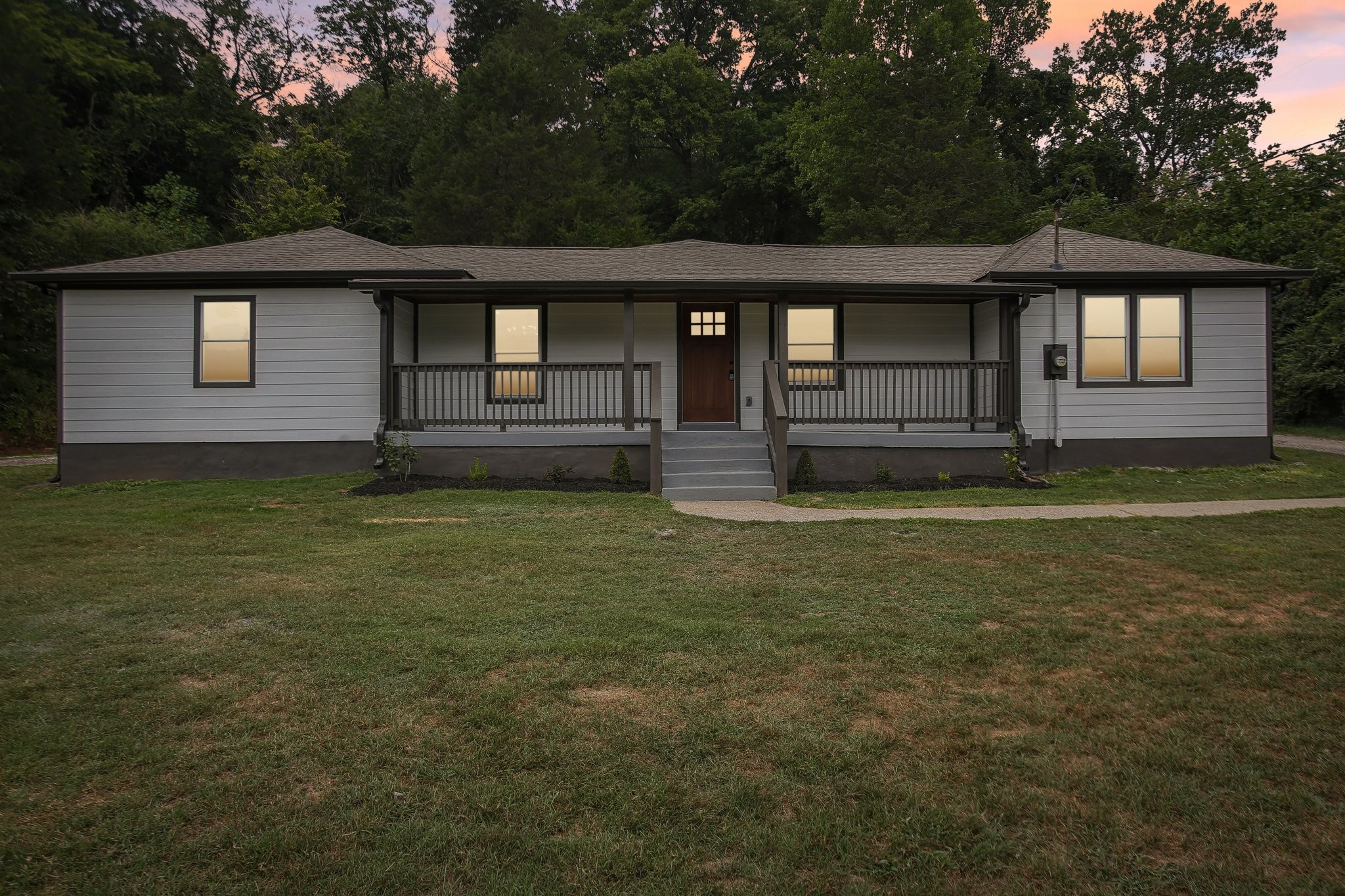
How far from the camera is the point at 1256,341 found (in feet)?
44.8

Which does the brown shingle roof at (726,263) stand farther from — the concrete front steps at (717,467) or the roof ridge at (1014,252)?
the concrete front steps at (717,467)

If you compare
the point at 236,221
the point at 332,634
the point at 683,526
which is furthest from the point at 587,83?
the point at 332,634

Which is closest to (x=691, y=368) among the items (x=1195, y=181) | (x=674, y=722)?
(x=674, y=722)

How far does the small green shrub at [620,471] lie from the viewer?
12.1 meters

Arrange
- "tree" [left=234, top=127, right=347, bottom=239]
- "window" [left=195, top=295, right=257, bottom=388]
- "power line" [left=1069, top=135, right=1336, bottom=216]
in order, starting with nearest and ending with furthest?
"window" [left=195, top=295, right=257, bottom=388] < "power line" [left=1069, top=135, right=1336, bottom=216] < "tree" [left=234, top=127, right=347, bottom=239]

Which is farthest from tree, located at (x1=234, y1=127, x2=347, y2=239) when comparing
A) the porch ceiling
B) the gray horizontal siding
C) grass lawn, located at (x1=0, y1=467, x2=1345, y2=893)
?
grass lawn, located at (x1=0, y1=467, x2=1345, y2=893)

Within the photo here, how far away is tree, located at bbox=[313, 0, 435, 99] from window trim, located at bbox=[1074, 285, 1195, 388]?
35.7 m

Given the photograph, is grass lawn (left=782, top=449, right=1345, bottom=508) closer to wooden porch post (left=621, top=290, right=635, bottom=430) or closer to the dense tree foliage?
wooden porch post (left=621, top=290, right=635, bottom=430)

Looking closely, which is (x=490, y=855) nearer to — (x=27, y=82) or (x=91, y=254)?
(x=91, y=254)

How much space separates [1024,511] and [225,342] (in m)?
12.2

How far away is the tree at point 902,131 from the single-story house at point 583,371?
13.9m

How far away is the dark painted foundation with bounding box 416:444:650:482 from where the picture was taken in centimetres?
1249

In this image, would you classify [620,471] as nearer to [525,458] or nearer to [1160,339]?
[525,458]

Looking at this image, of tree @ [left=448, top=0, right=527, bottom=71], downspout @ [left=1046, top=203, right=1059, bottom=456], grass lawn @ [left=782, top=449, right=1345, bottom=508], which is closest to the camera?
grass lawn @ [left=782, top=449, right=1345, bottom=508]
